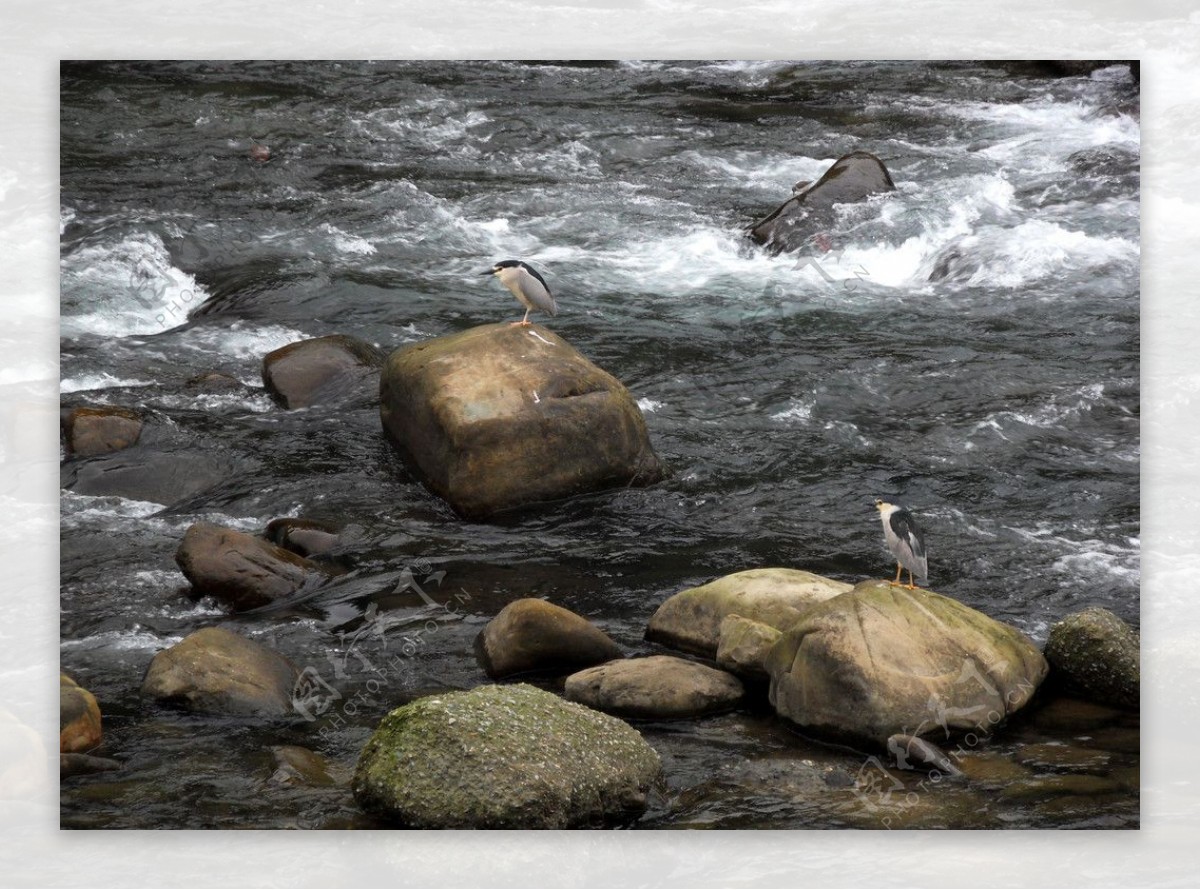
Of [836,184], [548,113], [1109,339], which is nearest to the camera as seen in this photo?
[1109,339]

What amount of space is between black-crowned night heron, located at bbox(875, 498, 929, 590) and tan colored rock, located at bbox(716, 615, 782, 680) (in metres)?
0.54

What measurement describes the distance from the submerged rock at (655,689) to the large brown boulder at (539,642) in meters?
0.14

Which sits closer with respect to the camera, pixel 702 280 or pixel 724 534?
pixel 724 534

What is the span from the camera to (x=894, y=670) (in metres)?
5.05

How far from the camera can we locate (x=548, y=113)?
22.5 ft

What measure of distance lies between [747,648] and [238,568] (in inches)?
79.4

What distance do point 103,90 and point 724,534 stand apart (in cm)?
313

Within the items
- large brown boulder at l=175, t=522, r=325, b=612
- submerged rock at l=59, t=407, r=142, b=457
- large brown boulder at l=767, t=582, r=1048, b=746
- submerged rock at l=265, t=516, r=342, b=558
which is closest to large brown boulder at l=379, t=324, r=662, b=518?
submerged rock at l=265, t=516, r=342, b=558

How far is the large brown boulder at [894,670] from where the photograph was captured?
5.02 meters

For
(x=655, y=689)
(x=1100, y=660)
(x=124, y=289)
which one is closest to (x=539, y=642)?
(x=655, y=689)

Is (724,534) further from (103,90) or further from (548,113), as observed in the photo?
(103,90)

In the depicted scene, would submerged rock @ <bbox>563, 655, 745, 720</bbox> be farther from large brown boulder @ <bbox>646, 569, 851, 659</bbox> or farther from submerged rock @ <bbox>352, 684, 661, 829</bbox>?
submerged rock @ <bbox>352, 684, 661, 829</bbox>

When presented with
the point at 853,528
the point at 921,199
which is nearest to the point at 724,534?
the point at 853,528

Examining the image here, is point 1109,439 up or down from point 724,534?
up
